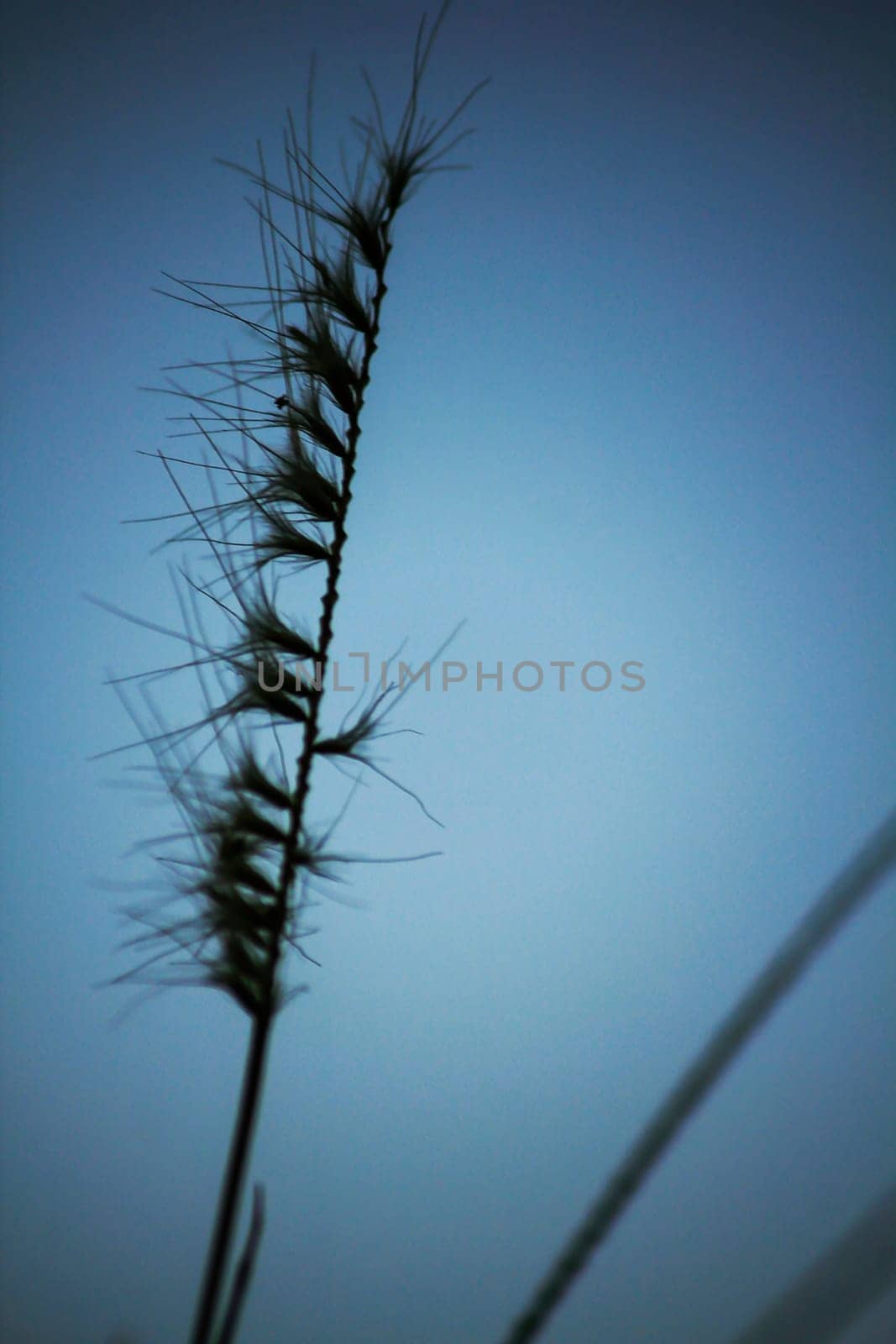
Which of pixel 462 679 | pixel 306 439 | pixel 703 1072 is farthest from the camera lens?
pixel 462 679

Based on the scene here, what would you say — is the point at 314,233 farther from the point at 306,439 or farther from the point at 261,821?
the point at 261,821

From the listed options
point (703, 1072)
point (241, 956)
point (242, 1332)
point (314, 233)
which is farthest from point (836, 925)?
point (242, 1332)

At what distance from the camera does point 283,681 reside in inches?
9.8

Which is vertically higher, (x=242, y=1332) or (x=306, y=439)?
(x=306, y=439)

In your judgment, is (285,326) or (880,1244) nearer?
(880,1244)

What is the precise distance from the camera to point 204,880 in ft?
0.78

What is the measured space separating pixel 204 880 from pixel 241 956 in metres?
0.02

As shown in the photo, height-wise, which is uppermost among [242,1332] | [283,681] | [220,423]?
[220,423]

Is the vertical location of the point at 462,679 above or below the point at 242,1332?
above

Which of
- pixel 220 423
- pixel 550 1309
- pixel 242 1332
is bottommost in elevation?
pixel 242 1332

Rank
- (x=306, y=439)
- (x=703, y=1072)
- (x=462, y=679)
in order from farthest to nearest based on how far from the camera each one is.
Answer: (x=462, y=679) → (x=306, y=439) → (x=703, y=1072)

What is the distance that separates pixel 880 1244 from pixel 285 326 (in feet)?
0.95

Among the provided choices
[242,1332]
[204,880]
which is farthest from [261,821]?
[242,1332]

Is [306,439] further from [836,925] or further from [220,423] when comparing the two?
[836,925]
